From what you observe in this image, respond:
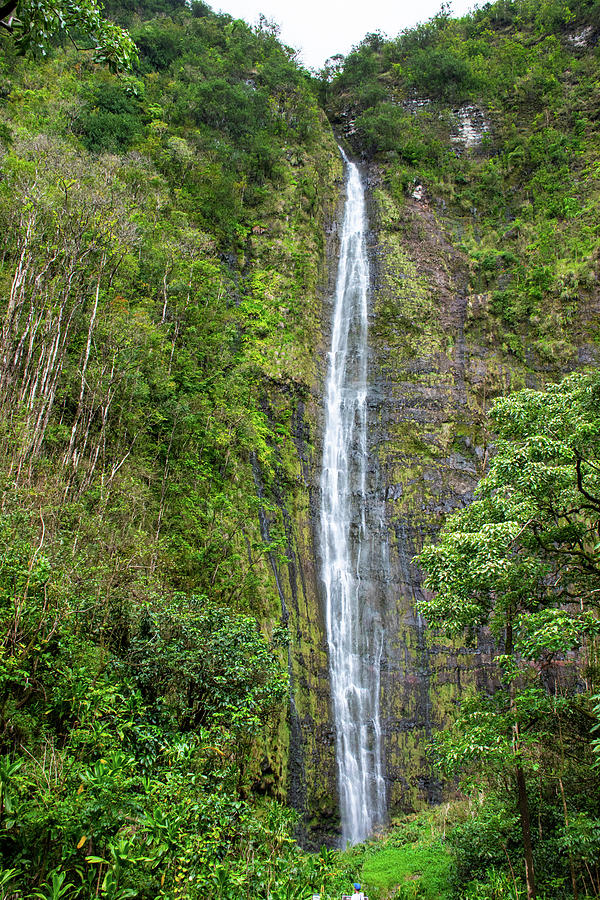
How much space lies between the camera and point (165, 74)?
2978 centimetres

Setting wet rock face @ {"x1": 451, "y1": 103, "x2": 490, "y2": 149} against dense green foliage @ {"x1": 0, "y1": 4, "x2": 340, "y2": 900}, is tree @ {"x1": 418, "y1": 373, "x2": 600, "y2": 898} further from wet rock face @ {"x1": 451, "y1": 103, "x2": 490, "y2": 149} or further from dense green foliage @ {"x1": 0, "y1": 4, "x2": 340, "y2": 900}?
wet rock face @ {"x1": 451, "y1": 103, "x2": 490, "y2": 149}

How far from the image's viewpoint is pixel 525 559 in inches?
322

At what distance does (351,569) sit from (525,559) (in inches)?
432

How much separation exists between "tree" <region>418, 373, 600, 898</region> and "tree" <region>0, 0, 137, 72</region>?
6916mm

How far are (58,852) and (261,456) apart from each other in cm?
1455

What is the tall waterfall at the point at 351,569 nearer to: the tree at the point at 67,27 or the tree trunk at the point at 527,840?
the tree trunk at the point at 527,840

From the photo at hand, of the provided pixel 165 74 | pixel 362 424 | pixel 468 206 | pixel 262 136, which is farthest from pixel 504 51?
pixel 362 424

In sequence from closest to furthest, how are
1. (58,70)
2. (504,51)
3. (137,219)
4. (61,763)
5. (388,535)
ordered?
(61,763) < (137,219) < (388,535) < (58,70) < (504,51)

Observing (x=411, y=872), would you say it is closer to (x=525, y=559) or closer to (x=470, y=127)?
(x=525, y=559)

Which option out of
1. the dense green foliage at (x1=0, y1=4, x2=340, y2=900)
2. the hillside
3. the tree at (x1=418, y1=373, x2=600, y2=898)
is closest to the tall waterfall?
the hillside

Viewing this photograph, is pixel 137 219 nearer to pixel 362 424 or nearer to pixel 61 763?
pixel 362 424

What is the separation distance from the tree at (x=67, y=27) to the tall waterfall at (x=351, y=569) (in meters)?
16.1

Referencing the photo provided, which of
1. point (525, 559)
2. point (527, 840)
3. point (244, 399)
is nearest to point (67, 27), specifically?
point (525, 559)

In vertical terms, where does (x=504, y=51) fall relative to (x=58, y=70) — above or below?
above
